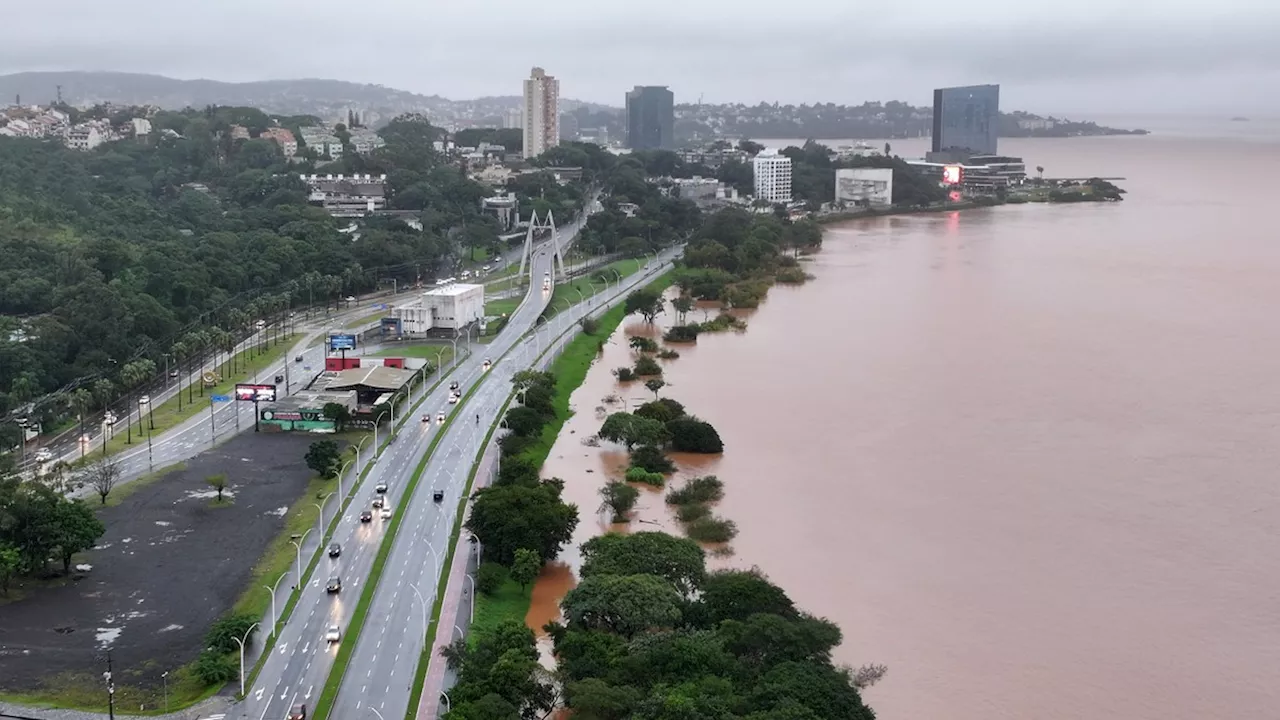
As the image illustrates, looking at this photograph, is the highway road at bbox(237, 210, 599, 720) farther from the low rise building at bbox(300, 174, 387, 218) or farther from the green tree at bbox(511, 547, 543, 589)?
the low rise building at bbox(300, 174, 387, 218)

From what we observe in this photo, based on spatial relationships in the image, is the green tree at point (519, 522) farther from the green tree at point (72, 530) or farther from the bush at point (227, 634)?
the green tree at point (72, 530)

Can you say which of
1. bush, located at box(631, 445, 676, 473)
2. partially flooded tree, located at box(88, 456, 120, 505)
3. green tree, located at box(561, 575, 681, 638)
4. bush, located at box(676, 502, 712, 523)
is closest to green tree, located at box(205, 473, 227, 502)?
partially flooded tree, located at box(88, 456, 120, 505)

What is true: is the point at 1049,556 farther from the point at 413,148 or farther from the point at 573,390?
the point at 413,148

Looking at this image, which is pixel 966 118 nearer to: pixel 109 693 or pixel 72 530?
pixel 72 530

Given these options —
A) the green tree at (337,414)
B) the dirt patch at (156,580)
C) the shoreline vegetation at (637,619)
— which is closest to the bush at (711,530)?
the shoreline vegetation at (637,619)

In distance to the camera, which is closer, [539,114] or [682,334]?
[682,334]

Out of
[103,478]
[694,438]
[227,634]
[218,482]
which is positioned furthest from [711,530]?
[103,478]
